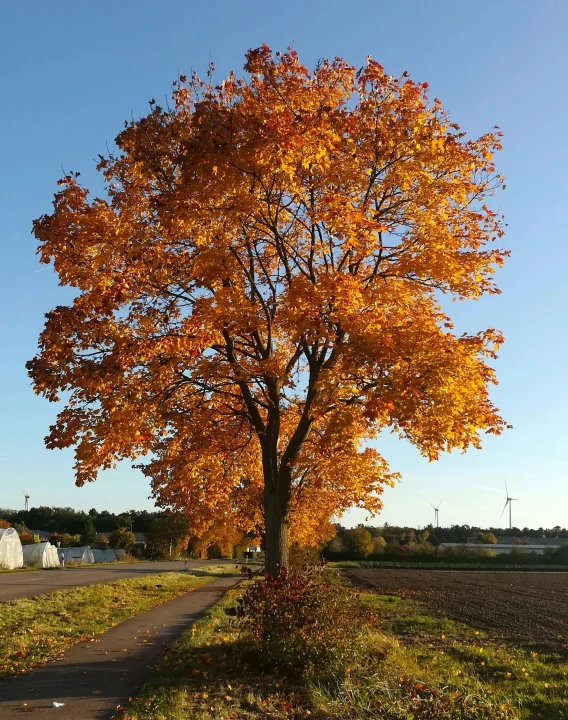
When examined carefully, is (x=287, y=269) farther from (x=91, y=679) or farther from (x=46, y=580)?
(x=46, y=580)

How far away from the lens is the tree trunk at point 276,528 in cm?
1098

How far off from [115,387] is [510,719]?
6.61m

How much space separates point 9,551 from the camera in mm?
47312

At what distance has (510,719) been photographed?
6648 mm

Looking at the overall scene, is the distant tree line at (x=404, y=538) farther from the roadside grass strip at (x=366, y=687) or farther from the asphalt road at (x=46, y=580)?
the roadside grass strip at (x=366, y=687)

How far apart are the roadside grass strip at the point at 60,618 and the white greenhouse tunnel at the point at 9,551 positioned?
23773mm

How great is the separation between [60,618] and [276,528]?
24.8ft

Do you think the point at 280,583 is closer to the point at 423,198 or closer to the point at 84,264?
the point at 84,264

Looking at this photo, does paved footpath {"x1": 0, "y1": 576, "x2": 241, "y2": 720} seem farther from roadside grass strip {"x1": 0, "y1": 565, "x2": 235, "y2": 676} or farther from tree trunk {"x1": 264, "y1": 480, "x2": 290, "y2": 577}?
tree trunk {"x1": 264, "y1": 480, "x2": 290, "y2": 577}

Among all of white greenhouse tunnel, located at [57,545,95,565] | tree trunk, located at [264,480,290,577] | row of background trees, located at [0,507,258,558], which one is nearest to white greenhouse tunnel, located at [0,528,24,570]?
row of background trees, located at [0,507,258,558]

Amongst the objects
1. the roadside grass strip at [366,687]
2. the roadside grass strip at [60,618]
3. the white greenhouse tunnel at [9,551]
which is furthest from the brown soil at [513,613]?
the white greenhouse tunnel at [9,551]

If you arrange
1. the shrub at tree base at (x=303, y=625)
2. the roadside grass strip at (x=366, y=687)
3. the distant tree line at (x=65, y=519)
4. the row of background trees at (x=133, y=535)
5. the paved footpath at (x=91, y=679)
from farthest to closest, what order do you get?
the distant tree line at (x=65, y=519) → the row of background trees at (x=133, y=535) → the shrub at tree base at (x=303, y=625) → the paved footpath at (x=91, y=679) → the roadside grass strip at (x=366, y=687)

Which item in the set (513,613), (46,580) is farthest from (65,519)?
(513,613)

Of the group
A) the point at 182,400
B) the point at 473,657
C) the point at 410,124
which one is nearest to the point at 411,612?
the point at 473,657
